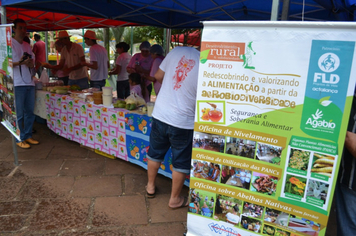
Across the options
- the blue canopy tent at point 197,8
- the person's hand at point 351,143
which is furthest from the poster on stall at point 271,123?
the blue canopy tent at point 197,8

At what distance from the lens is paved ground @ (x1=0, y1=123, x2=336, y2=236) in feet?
8.48

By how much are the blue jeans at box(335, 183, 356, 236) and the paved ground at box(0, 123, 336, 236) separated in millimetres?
928

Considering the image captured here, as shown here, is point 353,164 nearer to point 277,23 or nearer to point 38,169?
point 277,23

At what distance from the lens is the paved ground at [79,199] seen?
2.58 metres

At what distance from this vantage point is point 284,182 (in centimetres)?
165

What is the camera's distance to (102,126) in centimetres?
403

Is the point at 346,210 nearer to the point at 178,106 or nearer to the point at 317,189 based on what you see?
the point at 317,189

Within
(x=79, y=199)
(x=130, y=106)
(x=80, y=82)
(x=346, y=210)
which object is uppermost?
(x=80, y=82)

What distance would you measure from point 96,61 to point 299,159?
4.92 m

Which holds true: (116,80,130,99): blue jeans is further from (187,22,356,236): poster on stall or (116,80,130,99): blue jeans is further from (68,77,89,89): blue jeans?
(187,22,356,236): poster on stall

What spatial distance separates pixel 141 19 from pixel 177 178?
4154 millimetres

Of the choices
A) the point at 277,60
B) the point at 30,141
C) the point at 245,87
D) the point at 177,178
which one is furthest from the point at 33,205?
the point at 277,60

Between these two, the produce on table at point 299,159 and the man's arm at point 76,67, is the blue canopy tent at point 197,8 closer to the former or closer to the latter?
the man's arm at point 76,67

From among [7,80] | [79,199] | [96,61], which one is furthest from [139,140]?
[96,61]
